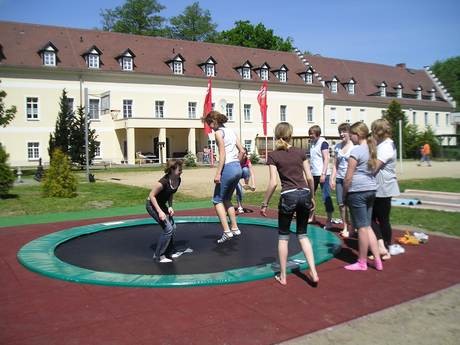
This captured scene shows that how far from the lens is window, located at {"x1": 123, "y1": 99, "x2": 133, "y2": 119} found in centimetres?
4309

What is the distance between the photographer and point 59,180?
1496 centimetres

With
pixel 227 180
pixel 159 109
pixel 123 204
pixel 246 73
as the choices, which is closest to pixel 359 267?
pixel 227 180

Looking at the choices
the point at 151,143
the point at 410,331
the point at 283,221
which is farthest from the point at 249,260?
the point at 151,143

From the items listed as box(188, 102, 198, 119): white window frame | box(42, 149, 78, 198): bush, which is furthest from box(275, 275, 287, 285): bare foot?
box(188, 102, 198, 119): white window frame

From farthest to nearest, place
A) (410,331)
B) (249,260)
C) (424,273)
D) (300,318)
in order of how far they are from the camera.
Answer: (249,260), (424,273), (300,318), (410,331)

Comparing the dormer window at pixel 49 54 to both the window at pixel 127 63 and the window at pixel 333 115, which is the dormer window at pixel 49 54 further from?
the window at pixel 333 115

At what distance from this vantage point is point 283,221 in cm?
503

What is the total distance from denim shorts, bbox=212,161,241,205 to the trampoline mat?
0.75 m

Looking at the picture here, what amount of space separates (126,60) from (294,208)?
134 ft

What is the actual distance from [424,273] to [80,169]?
99.7 ft

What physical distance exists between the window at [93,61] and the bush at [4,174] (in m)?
28.6

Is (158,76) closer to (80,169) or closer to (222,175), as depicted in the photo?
(80,169)

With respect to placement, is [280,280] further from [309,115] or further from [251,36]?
[251,36]

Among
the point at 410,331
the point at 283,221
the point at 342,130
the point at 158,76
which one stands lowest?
the point at 410,331
